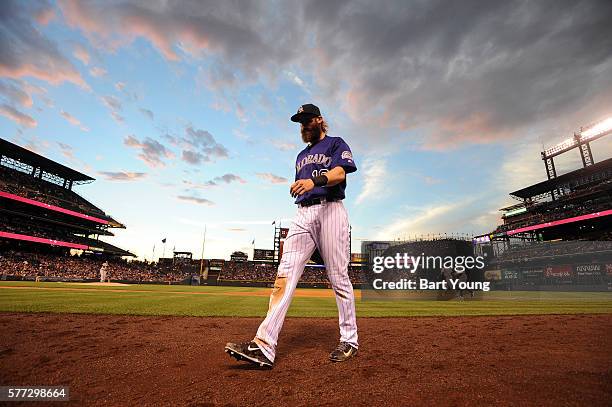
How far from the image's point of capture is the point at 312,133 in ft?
9.78

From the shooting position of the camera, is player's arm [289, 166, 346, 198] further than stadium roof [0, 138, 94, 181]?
No

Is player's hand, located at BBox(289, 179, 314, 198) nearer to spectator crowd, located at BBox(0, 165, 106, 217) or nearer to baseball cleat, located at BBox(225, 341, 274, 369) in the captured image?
Answer: baseball cleat, located at BBox(225, 341, 274, 369)

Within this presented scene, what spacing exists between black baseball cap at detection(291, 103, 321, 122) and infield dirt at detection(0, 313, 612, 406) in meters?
2.12

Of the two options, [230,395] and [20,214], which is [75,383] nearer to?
[230,395]

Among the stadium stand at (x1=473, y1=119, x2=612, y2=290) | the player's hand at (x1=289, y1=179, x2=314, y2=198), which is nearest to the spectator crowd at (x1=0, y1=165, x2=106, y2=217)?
the player's hand at (x1=289, y1=179, x2=314, y2=198)

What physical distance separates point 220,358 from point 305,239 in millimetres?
1211

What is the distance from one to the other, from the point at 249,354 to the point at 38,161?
45152mm

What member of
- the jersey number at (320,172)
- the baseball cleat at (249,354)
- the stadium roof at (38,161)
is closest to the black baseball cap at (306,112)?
the jersey number at (320,172)

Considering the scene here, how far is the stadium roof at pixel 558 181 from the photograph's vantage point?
33.8 m

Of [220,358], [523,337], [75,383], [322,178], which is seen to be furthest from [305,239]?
[523,337]

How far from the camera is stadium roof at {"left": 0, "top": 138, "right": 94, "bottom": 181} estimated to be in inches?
1241

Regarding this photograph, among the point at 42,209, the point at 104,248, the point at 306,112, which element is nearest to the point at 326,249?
the point at 306,112

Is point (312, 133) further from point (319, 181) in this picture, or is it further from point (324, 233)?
point (324, 233)

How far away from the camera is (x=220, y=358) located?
255 centimetres
